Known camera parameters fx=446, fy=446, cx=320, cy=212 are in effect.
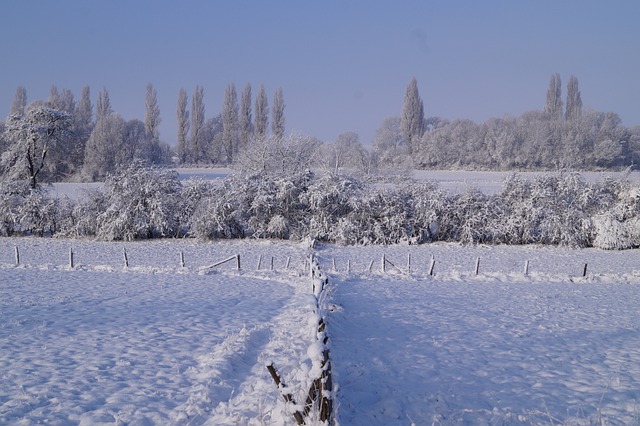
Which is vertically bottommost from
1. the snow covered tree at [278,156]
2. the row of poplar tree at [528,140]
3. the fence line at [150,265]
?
the fence line at [150,265]

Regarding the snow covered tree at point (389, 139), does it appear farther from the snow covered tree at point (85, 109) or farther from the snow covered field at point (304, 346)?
the snow covered field at point (304, 346)

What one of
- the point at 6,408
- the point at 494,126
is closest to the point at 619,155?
the point at 494,126

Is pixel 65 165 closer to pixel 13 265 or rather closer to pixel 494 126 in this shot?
pixel 13 265

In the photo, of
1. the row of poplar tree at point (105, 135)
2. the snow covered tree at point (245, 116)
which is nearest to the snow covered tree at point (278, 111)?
the row of poplar tree at point (105, 135)

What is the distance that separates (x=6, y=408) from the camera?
648 cm

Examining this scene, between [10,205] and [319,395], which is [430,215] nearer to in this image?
[319,395]

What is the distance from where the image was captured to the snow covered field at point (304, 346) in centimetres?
711

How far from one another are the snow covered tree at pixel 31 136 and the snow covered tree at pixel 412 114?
53387 millimetres

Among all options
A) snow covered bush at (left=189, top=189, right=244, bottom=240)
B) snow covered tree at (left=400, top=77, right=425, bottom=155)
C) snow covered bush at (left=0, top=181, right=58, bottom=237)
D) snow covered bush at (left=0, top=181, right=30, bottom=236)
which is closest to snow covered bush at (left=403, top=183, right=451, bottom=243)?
snow covered bush at (left=189, top=189, right=244, bottom=240)

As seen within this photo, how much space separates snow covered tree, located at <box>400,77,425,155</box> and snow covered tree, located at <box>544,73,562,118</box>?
2232cm

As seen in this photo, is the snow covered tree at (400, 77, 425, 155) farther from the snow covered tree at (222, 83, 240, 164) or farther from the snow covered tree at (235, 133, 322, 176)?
the snow covered tree at (235, 133, 322, 176)

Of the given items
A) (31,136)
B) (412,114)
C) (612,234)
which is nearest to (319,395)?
(612,234)

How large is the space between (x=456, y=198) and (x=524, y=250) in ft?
22.1

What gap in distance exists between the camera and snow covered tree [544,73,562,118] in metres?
77.2
